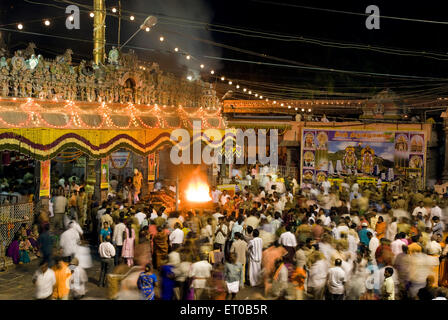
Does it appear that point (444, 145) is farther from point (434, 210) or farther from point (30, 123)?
point (30, 123)

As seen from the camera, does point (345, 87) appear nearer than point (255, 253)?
No

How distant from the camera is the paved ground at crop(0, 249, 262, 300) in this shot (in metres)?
8.84

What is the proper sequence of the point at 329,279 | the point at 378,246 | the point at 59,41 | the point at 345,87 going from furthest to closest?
the point at 345,87 < the point at 59,41 < the point at 378,246 < the point at 329,279

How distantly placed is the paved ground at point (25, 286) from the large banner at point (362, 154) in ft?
46.3

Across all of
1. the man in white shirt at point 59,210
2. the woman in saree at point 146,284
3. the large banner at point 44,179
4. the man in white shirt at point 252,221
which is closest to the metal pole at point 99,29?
the large banner at point 44,179

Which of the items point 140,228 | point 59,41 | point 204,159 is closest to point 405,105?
point 204,159

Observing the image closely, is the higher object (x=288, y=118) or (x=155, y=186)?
(x=288, y=118)

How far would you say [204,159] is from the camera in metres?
18.8

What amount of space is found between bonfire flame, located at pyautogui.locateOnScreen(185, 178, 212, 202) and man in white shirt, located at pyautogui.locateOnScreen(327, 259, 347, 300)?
8.77m

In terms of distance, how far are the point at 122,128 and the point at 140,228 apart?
4.55 metres

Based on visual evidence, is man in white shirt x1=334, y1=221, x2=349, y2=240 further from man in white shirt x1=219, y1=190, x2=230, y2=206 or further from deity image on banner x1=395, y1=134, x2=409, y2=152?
deity image on banner x1=395, y1=134, x2=409, y2=152

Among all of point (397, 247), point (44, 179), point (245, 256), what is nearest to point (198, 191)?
point (44, 179)

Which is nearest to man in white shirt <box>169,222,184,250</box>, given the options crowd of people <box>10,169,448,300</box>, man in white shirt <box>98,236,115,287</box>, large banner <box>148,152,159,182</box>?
crowd of people <box>10,169,448,300</box>

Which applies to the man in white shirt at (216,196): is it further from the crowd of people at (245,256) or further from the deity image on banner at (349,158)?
the deity image on banner at (349,158)
